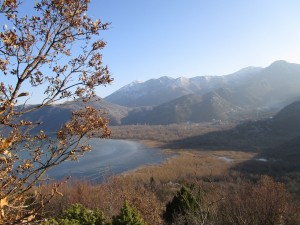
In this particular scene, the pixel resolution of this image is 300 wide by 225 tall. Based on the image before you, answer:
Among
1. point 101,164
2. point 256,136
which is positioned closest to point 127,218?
point 101,164

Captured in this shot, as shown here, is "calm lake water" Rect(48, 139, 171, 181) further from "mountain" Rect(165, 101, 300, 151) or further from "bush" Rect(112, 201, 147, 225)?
"bush" Rect(112, 201, 147, 225)

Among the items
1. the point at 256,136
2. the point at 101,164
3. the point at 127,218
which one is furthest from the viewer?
the point at 256,136

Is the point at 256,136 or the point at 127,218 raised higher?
the point at 127,218

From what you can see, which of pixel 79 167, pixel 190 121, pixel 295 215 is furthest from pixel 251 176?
pixel 190 121

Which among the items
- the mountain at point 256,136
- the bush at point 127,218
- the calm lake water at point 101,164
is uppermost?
the bush at point 127,218

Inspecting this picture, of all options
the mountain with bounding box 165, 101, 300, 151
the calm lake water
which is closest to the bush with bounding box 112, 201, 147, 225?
the calm lake water

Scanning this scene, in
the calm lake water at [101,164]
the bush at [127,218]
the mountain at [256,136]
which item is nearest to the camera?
the bush at [127,218]

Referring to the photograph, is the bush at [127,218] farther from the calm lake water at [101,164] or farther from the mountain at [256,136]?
the mountain at [256,136]

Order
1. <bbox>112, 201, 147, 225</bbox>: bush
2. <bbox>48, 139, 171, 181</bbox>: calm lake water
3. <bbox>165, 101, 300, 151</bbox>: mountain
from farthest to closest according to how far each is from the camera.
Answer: <bbox>165, 101, 300, 151</bbox>: mountain, <bbox>48, 139, 171, 181</bbox>: calm lake water, <bbox>112, 201, 147, 225</bbox>: bush

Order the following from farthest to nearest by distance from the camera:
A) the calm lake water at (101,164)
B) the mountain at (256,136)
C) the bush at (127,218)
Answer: the mountain at (256,136), the calm lake water at (101,164), the bush at (127,218)

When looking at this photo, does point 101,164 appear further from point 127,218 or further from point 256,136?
point 256,136

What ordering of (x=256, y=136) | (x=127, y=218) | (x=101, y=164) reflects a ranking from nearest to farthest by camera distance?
(x=127, y=218) → (x=101, y=164) → (x=256, y=136)

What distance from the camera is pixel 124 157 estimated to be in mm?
73625

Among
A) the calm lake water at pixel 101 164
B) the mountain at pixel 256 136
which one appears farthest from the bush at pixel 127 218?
the mountain at pixel 256 136
